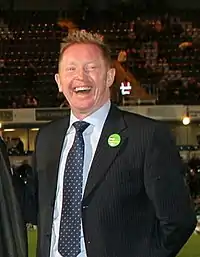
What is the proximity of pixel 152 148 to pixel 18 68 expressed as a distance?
652 inches

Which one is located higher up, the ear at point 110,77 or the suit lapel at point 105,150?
the ear at point 110,77

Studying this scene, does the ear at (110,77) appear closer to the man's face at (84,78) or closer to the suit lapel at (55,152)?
the man's face at (84,78)

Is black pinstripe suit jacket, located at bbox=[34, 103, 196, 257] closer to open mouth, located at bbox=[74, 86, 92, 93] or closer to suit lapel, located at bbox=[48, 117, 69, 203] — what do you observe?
suit lapel, located at bbox=[48, 117, 69, 203]

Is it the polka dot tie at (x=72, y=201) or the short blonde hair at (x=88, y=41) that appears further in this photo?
the short blonde hair at (x=88, y=41)

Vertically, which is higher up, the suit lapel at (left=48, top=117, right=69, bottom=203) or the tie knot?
the tie knot

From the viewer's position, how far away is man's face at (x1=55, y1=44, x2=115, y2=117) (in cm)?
246

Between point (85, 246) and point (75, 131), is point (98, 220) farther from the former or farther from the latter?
point (75, 131)

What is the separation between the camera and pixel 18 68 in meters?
18.8

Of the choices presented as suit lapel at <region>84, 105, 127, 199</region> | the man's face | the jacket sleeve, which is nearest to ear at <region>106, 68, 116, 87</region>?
the man's face

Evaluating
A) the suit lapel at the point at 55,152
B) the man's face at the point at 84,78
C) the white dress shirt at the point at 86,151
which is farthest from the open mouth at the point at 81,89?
the suit lapel at the point at 55,152

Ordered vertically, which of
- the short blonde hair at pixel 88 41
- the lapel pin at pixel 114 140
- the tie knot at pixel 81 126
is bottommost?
the lapel pin at pixel 114 140

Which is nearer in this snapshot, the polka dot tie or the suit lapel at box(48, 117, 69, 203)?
the polka dot tie

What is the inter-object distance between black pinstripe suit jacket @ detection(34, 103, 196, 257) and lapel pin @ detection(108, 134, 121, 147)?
14 mm

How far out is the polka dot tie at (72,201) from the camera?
243 cm
